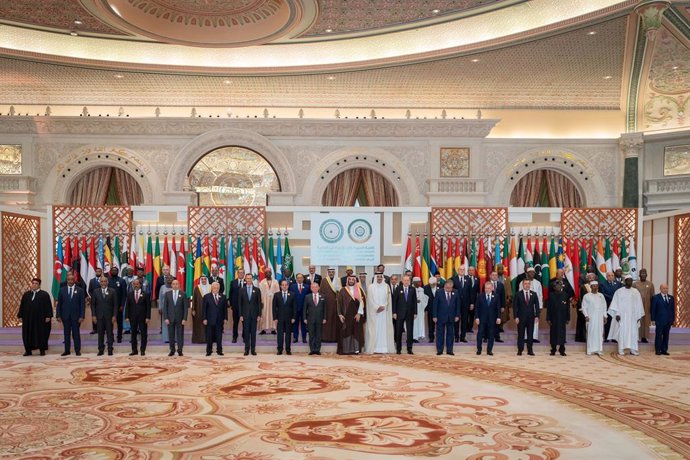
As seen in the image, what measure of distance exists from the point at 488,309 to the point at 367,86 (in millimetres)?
7350

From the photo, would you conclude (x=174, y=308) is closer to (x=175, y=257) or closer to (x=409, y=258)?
(x=175, y=257)

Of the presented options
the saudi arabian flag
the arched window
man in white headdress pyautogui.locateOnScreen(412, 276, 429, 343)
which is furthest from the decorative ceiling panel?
man in white headdress pyautogui.locateOnScreen(412, 276, 429, 343)

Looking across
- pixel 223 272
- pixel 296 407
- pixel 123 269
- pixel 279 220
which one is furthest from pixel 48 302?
pixel 296 407

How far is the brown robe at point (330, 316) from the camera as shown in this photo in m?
9.84

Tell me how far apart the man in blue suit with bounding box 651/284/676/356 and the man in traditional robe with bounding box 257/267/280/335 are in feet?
19.9

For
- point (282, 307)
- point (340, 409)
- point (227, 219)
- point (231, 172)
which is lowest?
point (340, 409)

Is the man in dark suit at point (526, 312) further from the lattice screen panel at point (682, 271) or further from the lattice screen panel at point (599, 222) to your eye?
the lattice screen panel at point (682, 271)

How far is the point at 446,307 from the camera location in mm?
9562

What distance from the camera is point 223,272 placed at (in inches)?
449

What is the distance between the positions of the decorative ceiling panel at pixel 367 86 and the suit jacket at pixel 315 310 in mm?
6943

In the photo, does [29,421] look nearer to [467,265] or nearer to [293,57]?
[467,265]

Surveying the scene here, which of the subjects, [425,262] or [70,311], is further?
[425,262]

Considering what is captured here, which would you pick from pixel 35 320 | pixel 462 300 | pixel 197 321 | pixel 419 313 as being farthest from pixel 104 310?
pixel 462 300

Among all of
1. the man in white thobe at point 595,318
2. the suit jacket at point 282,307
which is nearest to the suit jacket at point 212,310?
the suit jacket at point 282,307
